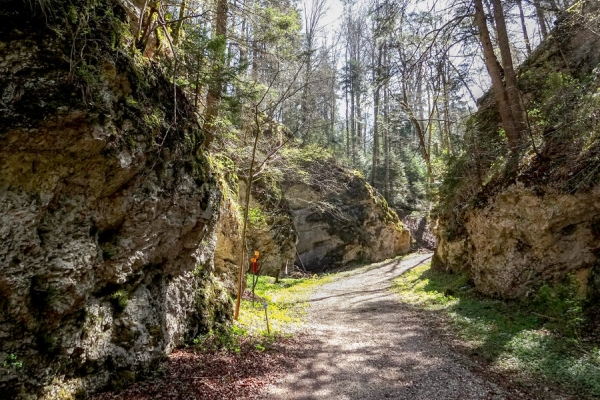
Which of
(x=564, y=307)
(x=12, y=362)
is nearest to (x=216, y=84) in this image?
(x=12, y=362)

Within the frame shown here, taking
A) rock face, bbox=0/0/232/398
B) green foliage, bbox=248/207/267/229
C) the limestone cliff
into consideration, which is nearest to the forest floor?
rock face, bbox=0/0/232/398

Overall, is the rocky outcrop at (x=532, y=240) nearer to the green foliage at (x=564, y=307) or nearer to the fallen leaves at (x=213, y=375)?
the green foliage at (x=564, y=307)

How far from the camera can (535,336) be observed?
575 centimetres

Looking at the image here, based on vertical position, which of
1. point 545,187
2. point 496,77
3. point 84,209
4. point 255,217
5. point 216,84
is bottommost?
point 84,209

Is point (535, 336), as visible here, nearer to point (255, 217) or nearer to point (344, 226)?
point (255, 217)

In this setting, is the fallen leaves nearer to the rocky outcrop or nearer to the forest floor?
the forest floor

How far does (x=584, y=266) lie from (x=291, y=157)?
24.4 feet

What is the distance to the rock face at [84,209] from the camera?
3510mm

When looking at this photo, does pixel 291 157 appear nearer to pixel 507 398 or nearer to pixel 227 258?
pixel 227 258

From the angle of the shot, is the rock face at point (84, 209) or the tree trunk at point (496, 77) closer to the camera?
the rock face at point (84, 209)

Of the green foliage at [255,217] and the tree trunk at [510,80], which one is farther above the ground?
the tree trunk at [510,80]

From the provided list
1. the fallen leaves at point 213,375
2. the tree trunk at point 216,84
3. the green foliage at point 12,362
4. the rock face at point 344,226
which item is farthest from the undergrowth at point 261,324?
the rock face at point 344,226

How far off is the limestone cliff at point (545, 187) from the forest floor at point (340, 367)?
234 cm

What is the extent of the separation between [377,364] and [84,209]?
4.90 m
